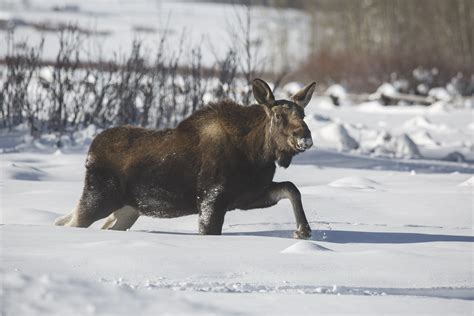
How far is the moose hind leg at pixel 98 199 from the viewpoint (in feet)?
22.2

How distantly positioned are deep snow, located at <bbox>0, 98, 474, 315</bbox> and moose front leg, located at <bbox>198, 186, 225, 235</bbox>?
95mm

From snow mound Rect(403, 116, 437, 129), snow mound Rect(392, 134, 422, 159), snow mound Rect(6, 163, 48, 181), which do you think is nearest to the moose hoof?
snow mound Rect(6, 163, 48, 181)

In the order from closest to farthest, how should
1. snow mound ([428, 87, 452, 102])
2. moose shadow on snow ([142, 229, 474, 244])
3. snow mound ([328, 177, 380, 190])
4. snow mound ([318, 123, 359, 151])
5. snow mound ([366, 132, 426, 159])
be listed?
moose shadow on snow ([142, 229, 474, 244]) → snow mound ([328, 177, 380, 190]) → snow mound ([366, 132, 426, 159]) → snow mound ([318, 123, 359, 151]) → snow mound ([428, 87, 452, 102])

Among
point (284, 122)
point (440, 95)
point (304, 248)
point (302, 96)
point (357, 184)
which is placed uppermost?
point (302, 96)

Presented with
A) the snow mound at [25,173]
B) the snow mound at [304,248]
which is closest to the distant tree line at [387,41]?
the snow mound at [25,173]

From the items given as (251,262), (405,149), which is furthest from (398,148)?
(251,262)

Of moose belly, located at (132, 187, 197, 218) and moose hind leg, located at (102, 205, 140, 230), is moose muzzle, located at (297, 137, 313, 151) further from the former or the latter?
moose hind leg, located at (102, 205, 140, 230)

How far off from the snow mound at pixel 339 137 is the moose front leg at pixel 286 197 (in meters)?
8.12

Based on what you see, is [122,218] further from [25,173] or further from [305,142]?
[25,173]

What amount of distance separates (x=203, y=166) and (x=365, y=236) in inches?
47.4

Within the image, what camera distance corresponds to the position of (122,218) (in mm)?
6969

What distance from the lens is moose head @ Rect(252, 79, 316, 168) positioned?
641 centimetres

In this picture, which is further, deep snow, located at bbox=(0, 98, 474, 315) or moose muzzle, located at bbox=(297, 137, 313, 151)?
moose muzzle, located at bbox=(297, 137, 313, 151)

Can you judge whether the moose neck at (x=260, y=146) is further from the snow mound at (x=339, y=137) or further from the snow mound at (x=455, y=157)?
the snow mound at (x=339, y=137)
